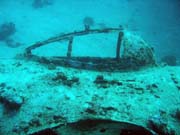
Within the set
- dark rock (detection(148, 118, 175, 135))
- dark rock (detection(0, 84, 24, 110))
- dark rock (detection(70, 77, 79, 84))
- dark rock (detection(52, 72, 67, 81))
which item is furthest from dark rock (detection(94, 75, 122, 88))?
dark rock (detection(0, 84, 24, 110))

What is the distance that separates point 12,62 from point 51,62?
936 mm

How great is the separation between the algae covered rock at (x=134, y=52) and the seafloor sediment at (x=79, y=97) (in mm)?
369

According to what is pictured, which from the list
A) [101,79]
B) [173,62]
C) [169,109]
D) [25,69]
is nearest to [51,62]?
[25,69]

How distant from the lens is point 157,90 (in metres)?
4.71

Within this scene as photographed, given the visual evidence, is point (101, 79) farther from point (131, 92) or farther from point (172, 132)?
point (172, 132)

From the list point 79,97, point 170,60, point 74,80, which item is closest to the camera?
point 79,97

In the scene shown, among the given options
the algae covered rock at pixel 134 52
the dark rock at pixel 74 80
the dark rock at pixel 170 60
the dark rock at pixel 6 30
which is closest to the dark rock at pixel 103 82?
the dark rock at pixel 74 80

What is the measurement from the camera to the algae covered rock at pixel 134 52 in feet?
18.4

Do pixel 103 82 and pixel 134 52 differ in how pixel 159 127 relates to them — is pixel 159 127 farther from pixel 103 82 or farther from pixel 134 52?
pixel 134 52

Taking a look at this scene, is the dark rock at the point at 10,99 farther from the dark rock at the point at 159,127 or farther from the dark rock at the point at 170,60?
the dark rock at the point at 170,60

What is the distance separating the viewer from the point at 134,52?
567 cm

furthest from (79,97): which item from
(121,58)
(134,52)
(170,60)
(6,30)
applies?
(6,30)

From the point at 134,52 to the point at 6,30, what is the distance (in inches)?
522

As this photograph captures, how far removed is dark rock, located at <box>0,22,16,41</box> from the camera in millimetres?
16344
